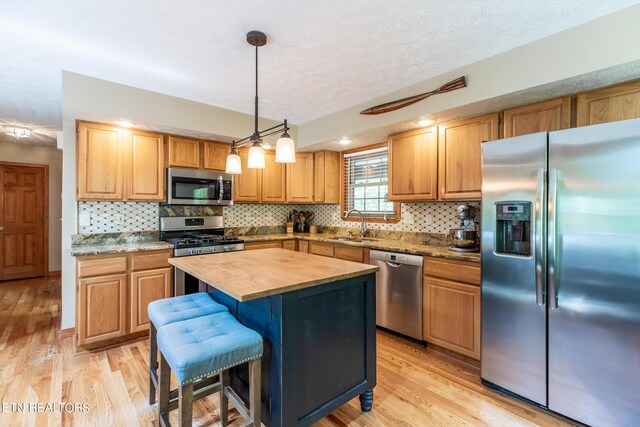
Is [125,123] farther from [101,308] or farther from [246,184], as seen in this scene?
[101,308]

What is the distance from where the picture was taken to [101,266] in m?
2.76

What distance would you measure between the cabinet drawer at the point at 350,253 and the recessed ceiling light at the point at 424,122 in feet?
4.67

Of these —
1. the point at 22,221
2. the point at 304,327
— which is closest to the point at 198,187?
the point at 304,327

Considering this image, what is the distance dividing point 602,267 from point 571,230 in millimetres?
A: 243

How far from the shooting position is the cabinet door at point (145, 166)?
125 inches

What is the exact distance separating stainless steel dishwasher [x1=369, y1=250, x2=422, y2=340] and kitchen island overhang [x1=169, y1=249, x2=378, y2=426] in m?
1.04

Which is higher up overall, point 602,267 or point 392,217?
point 392,217

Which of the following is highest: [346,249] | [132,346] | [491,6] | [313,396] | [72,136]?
[491,6]

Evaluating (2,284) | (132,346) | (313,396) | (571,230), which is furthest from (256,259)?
(2,284)

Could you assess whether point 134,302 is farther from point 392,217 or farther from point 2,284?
point 2,284

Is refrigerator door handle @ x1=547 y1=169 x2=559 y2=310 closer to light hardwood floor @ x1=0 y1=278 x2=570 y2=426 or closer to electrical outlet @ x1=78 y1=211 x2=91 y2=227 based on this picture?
light hardwood floor @ x1=0 y1=278 x2=570 y2=426

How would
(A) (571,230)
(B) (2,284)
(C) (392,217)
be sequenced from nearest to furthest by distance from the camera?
(A) (571,230) → (C) (392,217) → (B) (2,284)

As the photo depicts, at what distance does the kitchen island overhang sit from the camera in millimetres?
1528

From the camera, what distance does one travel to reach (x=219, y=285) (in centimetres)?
152
